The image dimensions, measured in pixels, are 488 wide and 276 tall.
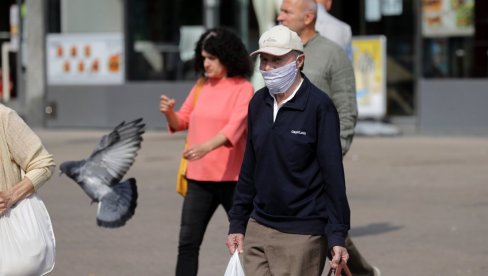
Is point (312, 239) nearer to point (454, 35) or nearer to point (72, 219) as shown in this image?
point (72, 219)

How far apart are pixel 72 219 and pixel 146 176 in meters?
3.20

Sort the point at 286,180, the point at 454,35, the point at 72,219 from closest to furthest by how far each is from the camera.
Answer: the point at 286,180, the point at 72,219, the point at 454,35

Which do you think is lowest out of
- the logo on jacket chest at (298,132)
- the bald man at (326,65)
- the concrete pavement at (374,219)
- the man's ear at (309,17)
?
the concrete pavement at (374,219)

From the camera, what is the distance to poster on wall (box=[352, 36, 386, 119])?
18297mm

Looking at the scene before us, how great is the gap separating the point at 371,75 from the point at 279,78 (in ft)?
45.0

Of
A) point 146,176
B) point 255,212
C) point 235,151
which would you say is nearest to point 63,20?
point 146,176

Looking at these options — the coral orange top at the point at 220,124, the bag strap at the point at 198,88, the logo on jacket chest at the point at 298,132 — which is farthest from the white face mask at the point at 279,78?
the bag strap at the point at 198,88

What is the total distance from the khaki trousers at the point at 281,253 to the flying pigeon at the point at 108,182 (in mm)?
1749

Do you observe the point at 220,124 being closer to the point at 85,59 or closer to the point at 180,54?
the point at 180,54

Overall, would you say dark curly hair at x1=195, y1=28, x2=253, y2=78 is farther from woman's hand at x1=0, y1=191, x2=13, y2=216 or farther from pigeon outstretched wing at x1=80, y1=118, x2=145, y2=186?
woman's hand at x1=0, y1=191, x2=13, y2=216

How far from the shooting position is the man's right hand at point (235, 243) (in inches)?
197

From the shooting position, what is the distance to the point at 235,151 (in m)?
6.71

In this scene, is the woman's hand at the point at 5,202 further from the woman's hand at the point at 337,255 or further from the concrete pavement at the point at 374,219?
the concrete pavement at the point at 374,219

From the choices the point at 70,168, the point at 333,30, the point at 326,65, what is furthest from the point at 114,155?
the point at 333,30
